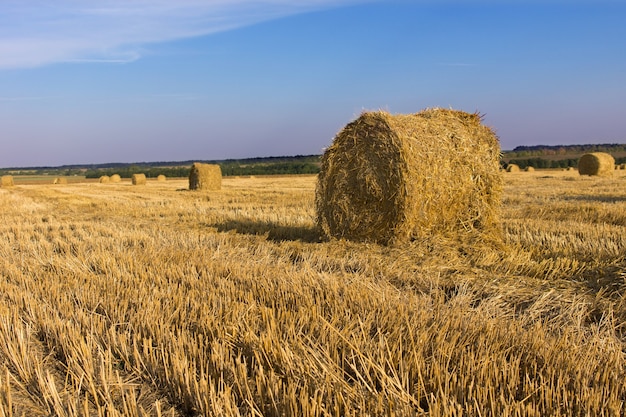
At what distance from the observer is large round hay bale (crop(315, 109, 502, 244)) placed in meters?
7.46

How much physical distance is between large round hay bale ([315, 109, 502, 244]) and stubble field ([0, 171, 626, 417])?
2.63 feet

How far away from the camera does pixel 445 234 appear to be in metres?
7.65

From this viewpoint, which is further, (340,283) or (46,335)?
(340,283)

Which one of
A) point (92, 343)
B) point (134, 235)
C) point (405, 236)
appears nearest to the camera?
point (92, 343)

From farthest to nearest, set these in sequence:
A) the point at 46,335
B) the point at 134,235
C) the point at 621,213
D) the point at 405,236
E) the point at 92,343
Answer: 1. the point at 621,213
2. the point at 134,235
3. the point at 405,236
4. the point at 46,335
5. the point at 92,343

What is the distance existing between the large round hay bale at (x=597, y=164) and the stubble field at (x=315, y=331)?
23587 mm

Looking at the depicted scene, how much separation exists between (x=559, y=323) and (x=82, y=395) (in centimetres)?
A: 317

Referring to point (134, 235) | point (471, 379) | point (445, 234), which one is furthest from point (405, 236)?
point (471, 379)

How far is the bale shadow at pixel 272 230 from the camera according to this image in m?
8.43

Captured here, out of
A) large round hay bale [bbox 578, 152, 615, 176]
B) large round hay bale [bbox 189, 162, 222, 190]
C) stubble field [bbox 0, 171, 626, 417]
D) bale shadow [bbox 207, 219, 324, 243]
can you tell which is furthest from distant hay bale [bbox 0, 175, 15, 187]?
large round hay bale [bbox 578, 152, 615, 176]

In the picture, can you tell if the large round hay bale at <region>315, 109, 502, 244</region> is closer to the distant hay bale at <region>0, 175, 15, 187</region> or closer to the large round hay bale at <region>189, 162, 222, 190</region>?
the large round hay bale at <region>189, 162, 222, 190</region>

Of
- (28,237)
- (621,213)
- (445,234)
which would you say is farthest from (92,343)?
(621,213)

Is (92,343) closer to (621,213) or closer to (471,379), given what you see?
(471,379)

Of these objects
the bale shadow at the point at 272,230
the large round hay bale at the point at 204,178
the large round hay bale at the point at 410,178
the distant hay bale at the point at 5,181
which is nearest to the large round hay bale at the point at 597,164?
the large round hay bale at the point at 204,178
